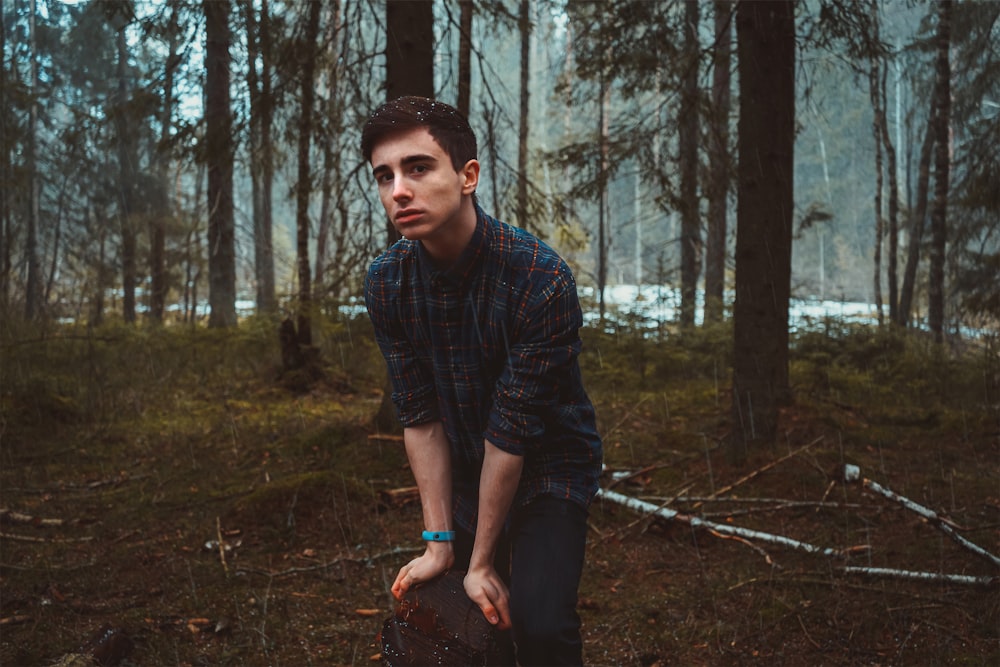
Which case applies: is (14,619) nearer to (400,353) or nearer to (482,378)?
(400,353)

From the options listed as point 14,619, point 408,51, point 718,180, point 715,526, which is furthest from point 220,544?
point 718,180

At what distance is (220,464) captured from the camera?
692 cm

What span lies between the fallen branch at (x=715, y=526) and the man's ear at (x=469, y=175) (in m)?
2.86

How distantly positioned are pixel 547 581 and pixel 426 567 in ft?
1.18

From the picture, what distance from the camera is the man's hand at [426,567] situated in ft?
7.20

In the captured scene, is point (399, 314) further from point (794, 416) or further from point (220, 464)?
point (794, 416)

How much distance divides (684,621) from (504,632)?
7.46 ft

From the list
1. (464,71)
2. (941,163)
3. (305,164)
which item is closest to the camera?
(464,71)

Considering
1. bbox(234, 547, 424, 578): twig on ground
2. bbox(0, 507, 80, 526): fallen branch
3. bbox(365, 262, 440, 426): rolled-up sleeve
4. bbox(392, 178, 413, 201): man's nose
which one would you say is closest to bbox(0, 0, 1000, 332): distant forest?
bbox(234, 547, 424, 578): twig on ground

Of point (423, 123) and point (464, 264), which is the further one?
point (464, 264)

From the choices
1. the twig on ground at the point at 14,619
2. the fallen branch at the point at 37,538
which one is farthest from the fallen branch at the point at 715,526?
the fallen branch at the point at 37,538

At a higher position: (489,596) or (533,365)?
(533,365)

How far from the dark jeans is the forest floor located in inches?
68.1

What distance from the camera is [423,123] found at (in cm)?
208
